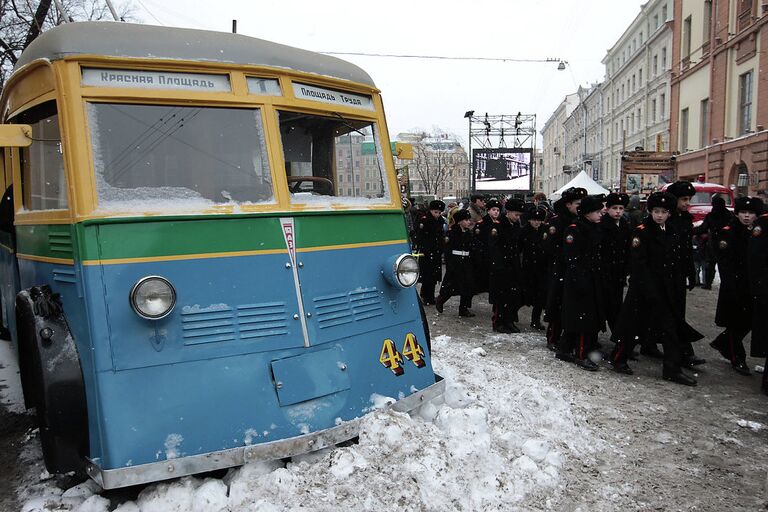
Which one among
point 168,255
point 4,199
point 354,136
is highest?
point 354,136

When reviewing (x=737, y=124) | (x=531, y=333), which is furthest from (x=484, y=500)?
(x=737, y=124)

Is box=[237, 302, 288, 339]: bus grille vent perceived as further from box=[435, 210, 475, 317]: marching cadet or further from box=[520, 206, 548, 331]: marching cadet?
box=[435, 210, 475, 317]: marching cadet

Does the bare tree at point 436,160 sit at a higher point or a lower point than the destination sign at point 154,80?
higher

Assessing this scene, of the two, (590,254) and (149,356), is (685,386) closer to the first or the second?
(590,254)

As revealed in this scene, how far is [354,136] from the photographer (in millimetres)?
4641

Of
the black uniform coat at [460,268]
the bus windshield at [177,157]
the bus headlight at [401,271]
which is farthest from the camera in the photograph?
the black uniform coat at [460,268]

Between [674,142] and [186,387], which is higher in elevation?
[674,142]

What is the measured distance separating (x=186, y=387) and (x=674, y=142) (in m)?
34.4

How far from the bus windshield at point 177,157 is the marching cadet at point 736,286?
18.1 ft

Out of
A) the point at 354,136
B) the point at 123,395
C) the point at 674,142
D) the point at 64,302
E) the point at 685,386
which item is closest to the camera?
the point at 123,395

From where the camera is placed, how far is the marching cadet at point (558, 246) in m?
7.36

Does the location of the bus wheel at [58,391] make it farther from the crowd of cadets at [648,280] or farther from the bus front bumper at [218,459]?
the crowd of cadets at [648,280]

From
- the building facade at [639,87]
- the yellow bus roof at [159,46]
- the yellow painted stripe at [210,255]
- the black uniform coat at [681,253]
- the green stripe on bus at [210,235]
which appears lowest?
the black uniform coat at [681,253]

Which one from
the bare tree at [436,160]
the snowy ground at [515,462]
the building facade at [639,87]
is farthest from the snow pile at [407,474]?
the bare tree at [436,160]
